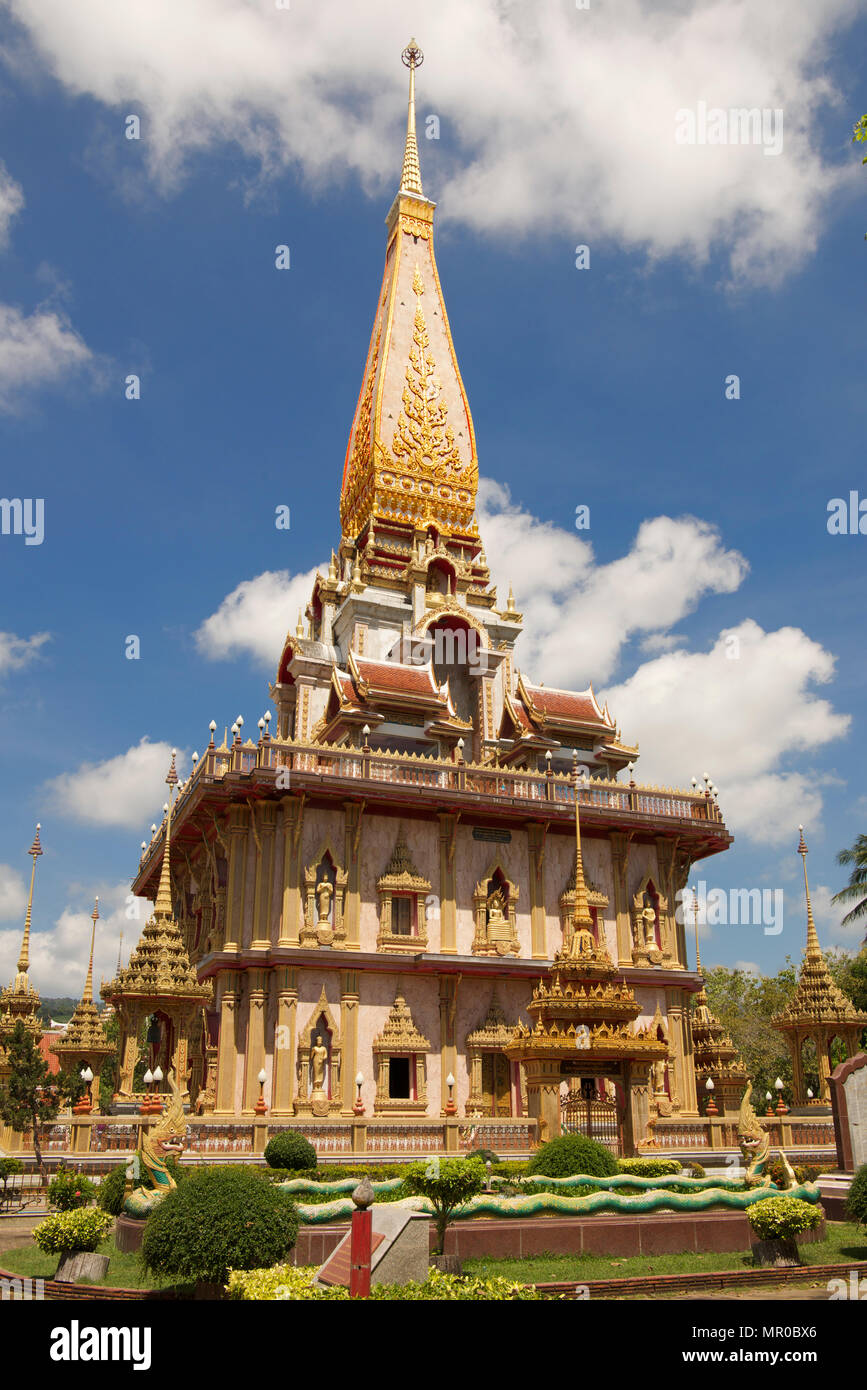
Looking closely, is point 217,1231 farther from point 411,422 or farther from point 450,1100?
point 411,422

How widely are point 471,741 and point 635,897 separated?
890 cm

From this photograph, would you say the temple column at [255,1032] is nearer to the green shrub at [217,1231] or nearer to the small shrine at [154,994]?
the small shrine at [154,994]

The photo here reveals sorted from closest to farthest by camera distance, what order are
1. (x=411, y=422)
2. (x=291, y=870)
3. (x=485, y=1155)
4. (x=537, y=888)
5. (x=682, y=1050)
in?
(x=485, y=1155) → (x=291, y=870) → (x=537, y=888) → (x=682, y=1050) → (x=411, y=422)

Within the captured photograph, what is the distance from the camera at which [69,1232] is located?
525 inches

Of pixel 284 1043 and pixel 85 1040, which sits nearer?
pixel 284 1043

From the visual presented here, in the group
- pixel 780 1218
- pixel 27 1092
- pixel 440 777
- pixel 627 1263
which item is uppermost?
pixel 440 777

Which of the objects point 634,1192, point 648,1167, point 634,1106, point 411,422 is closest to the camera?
point 634,1192

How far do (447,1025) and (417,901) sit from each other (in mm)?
3448

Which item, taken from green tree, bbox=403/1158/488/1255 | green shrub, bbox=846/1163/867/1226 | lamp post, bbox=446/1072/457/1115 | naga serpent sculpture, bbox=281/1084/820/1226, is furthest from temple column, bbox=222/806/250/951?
green shrub, bbox=846/1163/867/1226

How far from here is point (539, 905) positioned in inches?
1271

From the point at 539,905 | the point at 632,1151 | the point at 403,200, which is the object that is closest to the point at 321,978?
the point at 539,905

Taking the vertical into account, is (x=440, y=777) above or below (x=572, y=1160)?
above

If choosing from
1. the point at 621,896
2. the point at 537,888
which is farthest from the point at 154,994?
the point at 621,896

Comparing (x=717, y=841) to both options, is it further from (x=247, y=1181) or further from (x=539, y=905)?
(x=247, y=1181)
